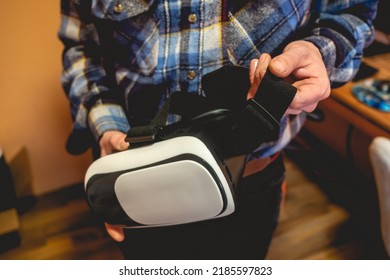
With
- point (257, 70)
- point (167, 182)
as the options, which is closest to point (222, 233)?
point (167, 182)

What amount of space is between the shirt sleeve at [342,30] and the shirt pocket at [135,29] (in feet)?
0.79

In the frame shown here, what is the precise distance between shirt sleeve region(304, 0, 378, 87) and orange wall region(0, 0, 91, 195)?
2.96ft

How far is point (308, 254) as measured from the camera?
4.50 ft

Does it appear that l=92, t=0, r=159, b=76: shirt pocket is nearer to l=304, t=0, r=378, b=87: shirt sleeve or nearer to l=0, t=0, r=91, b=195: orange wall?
l=304, t=0, r=378, b=87: shirt sleeve

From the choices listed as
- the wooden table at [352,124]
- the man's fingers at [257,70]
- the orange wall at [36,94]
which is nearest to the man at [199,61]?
the man's fingers at [257,70]

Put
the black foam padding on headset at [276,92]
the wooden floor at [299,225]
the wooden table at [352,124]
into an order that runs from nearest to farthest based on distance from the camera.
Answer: the black foam padding on headset at [276,92] < the wooden table at [352,124] < the wooden floor at [299,225]

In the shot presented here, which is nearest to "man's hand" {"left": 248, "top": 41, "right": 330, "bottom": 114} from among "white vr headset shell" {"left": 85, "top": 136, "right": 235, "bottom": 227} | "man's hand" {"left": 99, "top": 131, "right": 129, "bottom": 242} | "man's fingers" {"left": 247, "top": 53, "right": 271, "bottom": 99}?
"man's fingers" {"left": 247, "top": 53, "right": 271, "bottom": 99}

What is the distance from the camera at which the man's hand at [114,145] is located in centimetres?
55

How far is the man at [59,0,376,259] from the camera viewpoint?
518mm

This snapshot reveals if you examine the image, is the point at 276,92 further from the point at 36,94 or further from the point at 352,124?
the point at 36,94

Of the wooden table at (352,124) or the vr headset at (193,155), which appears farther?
the wooden table at (352,124)

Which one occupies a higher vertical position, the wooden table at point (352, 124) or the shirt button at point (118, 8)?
the shirt button at point (118, 8)

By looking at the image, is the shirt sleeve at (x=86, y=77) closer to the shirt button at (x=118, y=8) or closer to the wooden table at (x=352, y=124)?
the shirt button at (x=118, y=8)
